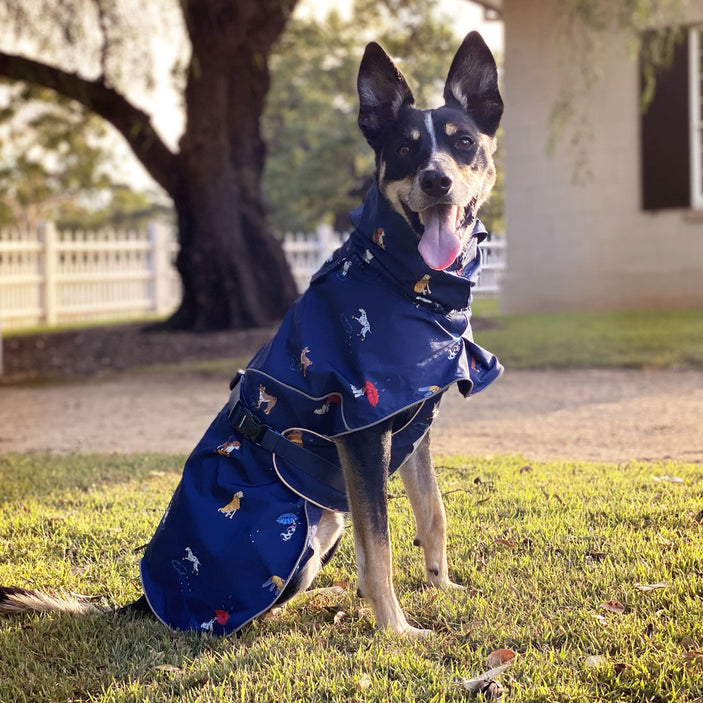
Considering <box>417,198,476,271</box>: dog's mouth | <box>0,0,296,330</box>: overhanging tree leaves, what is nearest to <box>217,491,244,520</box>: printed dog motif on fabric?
<box>417,198,476,271</box>: dog's mouth

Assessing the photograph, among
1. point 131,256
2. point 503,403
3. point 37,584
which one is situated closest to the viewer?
point 37,584

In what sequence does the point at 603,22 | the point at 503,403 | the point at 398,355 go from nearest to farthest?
the point at 398,355 < the point at 503,403 < the point at 603,22

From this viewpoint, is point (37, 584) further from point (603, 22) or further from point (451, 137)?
point (603, 22)

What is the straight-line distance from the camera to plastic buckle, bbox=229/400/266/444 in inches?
129

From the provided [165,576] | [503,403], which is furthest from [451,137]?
[503,403]

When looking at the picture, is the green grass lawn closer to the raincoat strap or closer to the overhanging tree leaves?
the raincoat strap

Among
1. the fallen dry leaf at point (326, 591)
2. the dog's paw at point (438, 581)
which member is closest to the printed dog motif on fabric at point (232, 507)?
the fallen dry leaf at point (326, 591)

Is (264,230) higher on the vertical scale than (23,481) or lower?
higher

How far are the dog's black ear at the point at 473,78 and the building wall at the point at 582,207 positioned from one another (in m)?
11.0

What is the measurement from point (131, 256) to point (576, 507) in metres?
18.1

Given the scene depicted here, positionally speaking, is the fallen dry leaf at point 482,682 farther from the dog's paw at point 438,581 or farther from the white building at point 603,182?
the white building at point 603,182

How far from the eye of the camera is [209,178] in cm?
1371

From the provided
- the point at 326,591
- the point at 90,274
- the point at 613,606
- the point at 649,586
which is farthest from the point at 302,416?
the point at 90,274

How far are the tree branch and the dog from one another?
1080 centimetres
